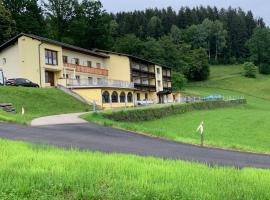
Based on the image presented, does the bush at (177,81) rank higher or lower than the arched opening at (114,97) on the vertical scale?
higher

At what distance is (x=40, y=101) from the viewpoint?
154 ft

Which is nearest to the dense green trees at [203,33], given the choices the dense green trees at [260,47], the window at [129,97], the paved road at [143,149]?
the dense green trees at [260,47]

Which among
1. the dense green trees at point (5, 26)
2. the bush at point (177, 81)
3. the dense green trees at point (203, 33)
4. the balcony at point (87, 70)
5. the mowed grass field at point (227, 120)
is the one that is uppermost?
the dense green trees at point (203, 33)

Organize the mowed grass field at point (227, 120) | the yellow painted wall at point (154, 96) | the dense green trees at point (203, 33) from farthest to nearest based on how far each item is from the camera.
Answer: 1. the dense green trees at point (203, 33)
2. the yellow painted wall at point (154, 96)
3. the mowed grass field at point (227, 120)

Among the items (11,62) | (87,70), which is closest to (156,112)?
(11,62)

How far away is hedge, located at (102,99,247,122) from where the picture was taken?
39.4m

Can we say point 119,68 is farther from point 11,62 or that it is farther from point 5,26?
point 5,26

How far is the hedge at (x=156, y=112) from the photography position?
39.4 m

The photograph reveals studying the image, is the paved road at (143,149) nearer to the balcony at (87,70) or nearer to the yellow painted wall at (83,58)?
the balcony at (87,70)

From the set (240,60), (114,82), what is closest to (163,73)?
(114,82)

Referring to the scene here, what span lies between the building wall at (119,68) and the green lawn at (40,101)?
94.9ft

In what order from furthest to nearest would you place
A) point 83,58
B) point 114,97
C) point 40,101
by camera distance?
point 83,58
point 114,97
point 40,101

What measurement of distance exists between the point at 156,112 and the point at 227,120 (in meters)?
7.42

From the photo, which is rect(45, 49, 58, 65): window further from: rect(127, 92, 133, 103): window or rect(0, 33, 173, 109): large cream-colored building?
rect(127, 92, 133, 103): window
